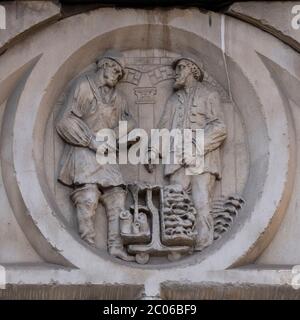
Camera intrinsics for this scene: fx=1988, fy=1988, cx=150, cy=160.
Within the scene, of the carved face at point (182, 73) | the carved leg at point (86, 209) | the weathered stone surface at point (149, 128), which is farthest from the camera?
the carved face at point (182, 73)

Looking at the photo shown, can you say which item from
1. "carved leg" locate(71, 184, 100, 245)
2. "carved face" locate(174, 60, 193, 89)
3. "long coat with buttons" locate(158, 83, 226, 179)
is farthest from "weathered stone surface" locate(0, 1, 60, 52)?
"carved leg" locate(71, 184, 100, 245)

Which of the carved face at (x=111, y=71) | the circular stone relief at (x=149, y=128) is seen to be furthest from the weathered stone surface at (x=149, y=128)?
the carved face at (x=111, y=71)

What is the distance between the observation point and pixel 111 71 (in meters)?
13.8

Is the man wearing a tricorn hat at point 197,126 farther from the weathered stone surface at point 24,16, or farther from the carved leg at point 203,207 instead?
the weathered stone surface at point 24,16

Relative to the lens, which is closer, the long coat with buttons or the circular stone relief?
the circular stone relief

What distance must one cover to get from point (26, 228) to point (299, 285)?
1877mm

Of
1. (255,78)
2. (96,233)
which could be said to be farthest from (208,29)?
(96,233)

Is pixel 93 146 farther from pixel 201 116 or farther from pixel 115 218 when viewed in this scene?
pixel 201 116

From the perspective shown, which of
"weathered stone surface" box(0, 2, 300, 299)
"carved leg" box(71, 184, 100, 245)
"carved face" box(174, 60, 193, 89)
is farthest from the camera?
"carved face" box(174, 60, 193, 89)

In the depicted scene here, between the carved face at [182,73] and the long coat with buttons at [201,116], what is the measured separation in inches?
2.4

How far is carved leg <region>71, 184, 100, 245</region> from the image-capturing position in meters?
13.4

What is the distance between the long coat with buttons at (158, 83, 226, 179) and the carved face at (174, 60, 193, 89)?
61 mm

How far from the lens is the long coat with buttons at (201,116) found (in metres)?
13.7

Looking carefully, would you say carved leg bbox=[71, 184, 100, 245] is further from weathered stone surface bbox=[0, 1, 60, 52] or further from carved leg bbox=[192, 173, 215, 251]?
weathered stone surface bbox=[0, 1, 60, 52]
